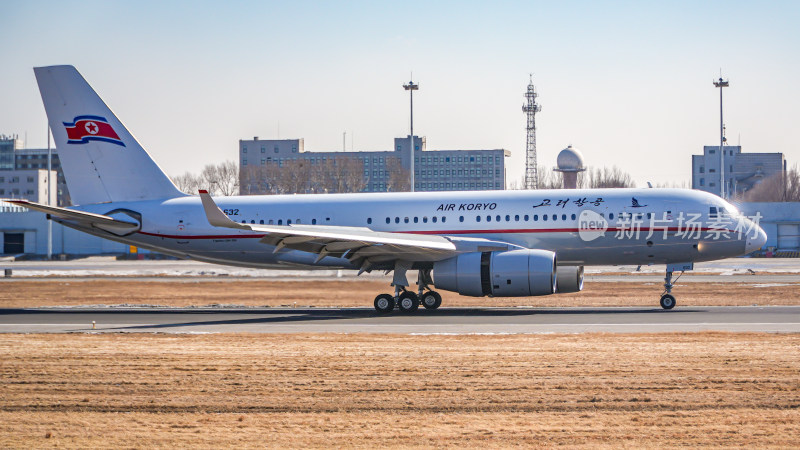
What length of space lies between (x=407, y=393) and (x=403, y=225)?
1885 cm

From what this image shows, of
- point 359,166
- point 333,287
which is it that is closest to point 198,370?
point 333,287

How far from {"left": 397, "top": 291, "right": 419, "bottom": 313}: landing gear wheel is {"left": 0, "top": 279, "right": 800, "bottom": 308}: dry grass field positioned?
14.6 ft

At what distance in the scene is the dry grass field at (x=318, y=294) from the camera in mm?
36156

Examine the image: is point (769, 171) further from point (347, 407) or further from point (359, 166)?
point (347, 407)

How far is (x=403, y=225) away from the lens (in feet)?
111

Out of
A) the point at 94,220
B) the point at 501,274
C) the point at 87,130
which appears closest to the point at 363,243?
the point at 501,274

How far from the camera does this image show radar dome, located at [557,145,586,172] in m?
94.0

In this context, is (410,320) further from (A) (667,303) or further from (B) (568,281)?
(A) (667,303)

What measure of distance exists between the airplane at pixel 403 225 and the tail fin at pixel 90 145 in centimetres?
4

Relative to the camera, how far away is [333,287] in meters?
41.3

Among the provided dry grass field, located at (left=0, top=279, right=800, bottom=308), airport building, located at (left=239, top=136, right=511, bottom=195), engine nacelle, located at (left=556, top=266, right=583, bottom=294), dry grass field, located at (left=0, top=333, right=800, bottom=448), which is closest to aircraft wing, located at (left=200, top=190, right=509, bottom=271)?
engine nacelle, located at (left=556, top=266, right=583, bottom=294)

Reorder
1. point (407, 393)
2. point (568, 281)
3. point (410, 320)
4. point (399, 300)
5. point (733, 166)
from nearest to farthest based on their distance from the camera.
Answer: point (407, 393), point (410, 320), point (568, 281), point (399, 300), point (733, 166)

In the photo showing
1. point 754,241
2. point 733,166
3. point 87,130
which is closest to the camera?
point 754,241

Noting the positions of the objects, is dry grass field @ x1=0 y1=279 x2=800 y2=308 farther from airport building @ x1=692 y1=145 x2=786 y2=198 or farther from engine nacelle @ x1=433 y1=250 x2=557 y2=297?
airport building @ x1=692 y1=145 x2=786 y2=198
